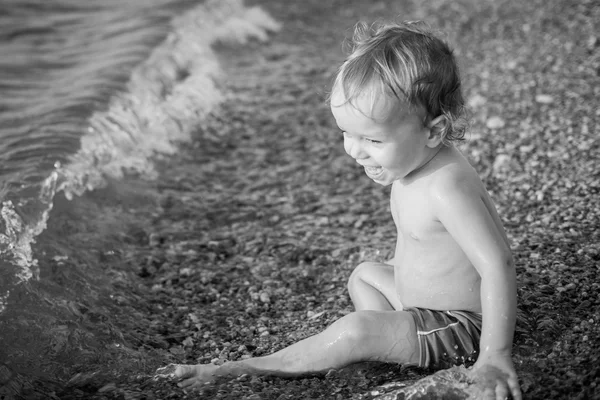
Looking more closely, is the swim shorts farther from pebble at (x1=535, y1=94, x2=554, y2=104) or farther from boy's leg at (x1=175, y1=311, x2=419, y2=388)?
pebble at (x1=535, y1=94, x2=554, y2=104)

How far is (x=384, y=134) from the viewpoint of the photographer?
10.1 ft

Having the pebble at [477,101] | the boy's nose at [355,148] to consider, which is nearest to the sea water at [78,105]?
the boy's nose at [355,148]

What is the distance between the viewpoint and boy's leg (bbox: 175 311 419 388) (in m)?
3.17

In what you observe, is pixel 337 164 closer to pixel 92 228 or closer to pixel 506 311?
pixel 92 228

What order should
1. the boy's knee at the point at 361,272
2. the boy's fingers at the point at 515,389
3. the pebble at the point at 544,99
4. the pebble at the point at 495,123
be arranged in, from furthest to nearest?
the pebble at the point at 544,99, the pebble at the point at 495,123, the boy's knee at the point at 361,272, the boy's fingers at the point at 515,389

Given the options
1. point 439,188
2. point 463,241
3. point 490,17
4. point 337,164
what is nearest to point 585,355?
point 463,241

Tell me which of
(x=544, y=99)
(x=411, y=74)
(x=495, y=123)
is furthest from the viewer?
(x=544, y=99)

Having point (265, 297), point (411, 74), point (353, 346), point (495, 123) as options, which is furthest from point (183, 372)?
point (495, 123)

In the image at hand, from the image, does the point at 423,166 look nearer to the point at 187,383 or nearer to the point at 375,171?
the point at 375,171

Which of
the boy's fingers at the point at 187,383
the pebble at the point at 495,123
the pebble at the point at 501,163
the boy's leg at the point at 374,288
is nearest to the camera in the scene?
the boy's fingers at the point at 187,383

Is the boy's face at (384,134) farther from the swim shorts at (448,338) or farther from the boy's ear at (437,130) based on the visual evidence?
A: the swim shorts at (448,338)

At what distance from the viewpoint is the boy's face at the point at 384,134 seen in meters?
3.04

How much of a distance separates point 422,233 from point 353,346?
59cm

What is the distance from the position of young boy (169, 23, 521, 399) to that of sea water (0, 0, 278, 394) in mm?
1411
